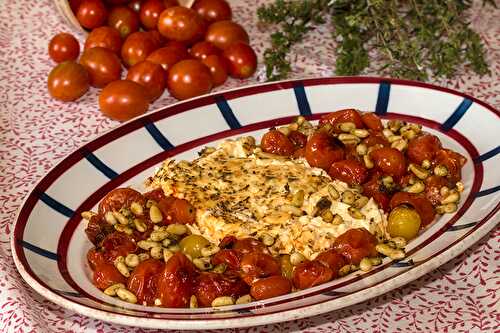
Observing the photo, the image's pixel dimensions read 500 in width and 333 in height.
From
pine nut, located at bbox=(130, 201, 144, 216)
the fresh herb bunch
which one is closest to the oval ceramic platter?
pine nut, located at bbox=(130, 201, 144, 216)

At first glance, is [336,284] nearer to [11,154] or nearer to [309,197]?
[309,197]

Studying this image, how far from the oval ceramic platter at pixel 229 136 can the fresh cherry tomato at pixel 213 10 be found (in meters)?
0.77

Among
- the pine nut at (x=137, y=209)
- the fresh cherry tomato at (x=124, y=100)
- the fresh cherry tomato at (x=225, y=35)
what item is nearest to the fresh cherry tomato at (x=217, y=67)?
the fresh cherry tomato at (x=225, y=35)

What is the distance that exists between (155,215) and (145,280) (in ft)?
0.70

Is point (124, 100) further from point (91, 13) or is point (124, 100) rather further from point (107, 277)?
point (107, 277)

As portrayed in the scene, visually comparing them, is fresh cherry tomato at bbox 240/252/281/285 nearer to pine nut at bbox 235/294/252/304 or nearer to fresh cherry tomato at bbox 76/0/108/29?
pine nut at bbox 235/294/252/304

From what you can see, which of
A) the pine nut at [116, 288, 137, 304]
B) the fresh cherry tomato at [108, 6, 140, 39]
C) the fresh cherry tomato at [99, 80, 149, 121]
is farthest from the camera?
the fresh cherry tomato at [108, 6, 140, 39]

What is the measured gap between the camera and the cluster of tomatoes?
2.74 metres

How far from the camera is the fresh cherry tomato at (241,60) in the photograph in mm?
2865

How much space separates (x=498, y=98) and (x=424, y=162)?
76cm

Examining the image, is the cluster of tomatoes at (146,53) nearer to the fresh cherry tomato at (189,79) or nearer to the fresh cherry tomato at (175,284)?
the fresh cherry tomato at (189,79)

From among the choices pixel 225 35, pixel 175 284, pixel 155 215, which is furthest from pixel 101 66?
pixel 175 284

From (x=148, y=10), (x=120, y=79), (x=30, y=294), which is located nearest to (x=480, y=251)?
(x=30, y=294)

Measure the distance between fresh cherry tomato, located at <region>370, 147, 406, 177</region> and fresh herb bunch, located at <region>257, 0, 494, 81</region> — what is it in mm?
563
